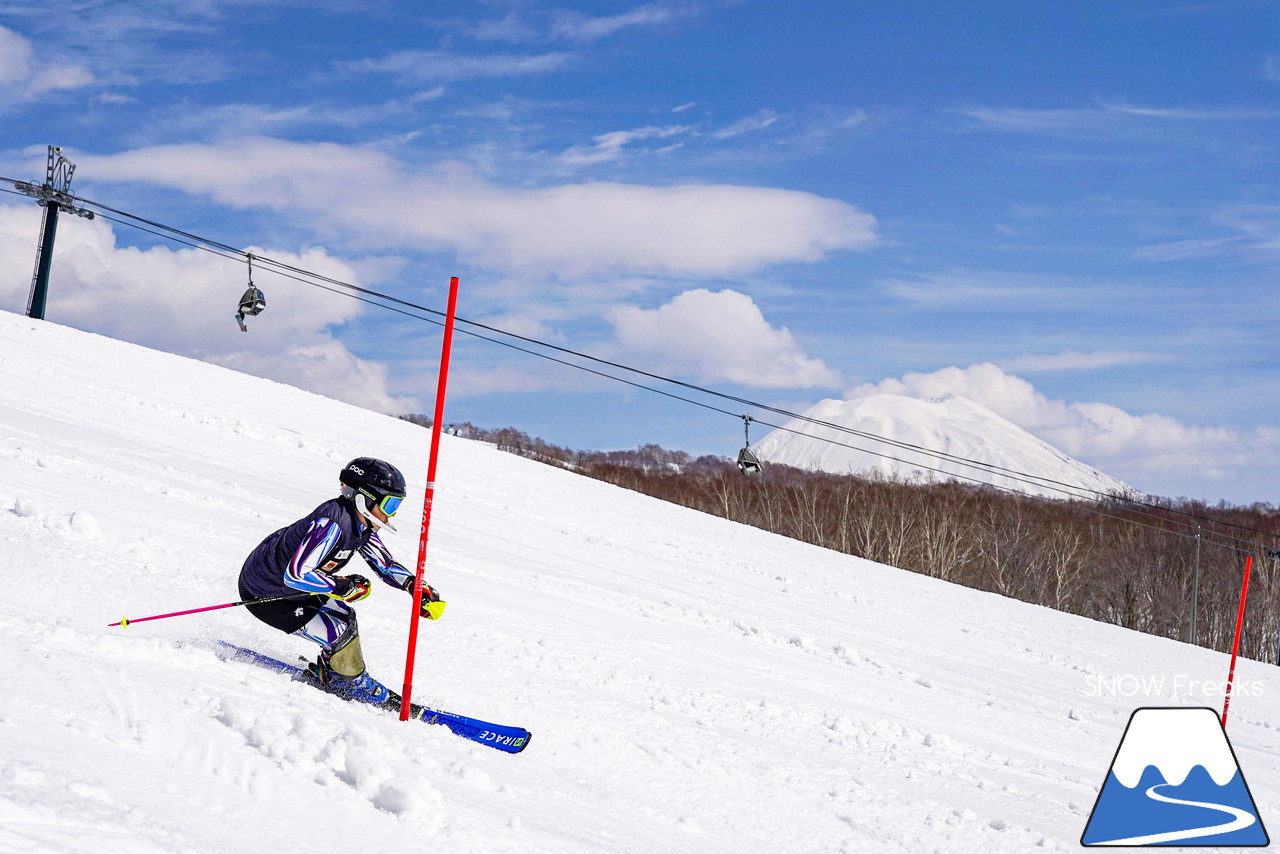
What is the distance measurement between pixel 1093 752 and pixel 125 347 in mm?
24954

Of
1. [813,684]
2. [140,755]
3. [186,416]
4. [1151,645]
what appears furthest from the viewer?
[1151,645]

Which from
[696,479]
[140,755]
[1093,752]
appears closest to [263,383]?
[1093,752]

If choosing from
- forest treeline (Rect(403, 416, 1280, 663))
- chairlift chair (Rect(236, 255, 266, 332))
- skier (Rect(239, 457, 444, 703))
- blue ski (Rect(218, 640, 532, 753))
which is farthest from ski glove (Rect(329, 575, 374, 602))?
forest treeline (Rect(403, 416, 1280, 663))

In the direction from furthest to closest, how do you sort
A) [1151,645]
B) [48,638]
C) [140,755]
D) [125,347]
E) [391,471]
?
[125,347]
[1151,645]
[391,471]
[48,638]
[140,755]

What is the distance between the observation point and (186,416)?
61.8ft

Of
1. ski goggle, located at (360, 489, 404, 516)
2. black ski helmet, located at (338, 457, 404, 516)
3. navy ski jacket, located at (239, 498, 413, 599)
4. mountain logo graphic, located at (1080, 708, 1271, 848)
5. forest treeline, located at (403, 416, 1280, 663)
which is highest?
forest treeline, located at (403, 416, 1280, 663)

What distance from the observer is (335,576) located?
19.7 ft

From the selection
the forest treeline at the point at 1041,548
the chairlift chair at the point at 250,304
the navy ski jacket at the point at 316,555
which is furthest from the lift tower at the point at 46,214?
the forest treeline at the point at 1041,548

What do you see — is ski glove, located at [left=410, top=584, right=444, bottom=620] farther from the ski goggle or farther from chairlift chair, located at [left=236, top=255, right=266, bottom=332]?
chairlift chair, located at [left=236, top=255, right=266, bottom=332]

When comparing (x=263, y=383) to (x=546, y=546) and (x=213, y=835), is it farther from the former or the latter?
(x=213, y=835)

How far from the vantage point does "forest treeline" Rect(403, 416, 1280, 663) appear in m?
57.4

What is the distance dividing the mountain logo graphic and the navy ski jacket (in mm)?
4742

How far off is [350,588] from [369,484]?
0.64 metres

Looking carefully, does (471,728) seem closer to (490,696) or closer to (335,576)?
(490,696)
